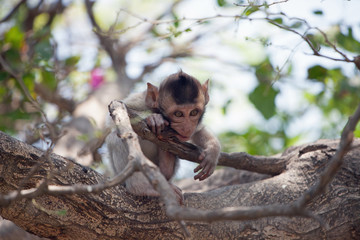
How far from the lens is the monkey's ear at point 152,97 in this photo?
4.98 metres

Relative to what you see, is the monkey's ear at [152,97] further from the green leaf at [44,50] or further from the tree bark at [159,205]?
the green leaf at [44,50]

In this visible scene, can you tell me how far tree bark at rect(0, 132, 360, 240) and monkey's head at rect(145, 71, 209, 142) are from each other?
82 centimetres

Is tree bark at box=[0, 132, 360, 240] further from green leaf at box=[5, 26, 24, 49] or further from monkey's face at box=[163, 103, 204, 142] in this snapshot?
green leaf at box=[5, 26, 24, 49]

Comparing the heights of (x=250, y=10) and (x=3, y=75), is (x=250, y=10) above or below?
above

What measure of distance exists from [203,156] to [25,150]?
1.94 m

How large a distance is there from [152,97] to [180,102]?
0.46m

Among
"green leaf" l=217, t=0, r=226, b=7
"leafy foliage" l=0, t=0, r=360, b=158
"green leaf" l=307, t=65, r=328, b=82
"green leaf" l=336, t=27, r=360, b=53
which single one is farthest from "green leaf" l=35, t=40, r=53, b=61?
"green leaf" l=336, t=27, r=360, b=53

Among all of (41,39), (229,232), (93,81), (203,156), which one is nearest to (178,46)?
(93,81)

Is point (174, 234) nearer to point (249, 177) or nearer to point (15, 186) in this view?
point (15, 186)

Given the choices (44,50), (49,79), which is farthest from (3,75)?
(49,79)

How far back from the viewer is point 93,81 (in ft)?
28.2

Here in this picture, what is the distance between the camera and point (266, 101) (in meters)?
5.91

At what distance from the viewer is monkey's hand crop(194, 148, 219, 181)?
4543 millimetres

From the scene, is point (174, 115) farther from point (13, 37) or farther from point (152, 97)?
point (13, 37)
